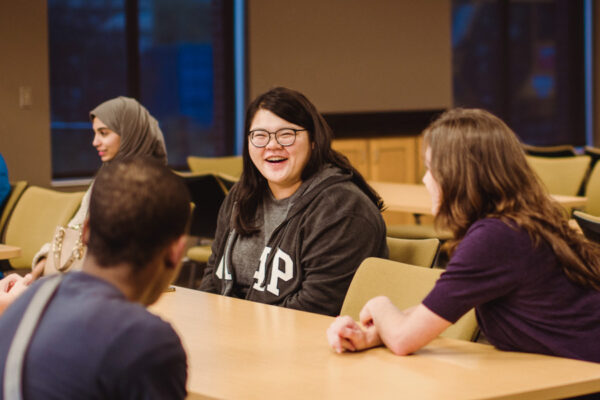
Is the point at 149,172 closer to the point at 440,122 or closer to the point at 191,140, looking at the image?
the point at 440,122

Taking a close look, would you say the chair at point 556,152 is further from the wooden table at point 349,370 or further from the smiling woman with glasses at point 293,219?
the wooden table at point 349,370

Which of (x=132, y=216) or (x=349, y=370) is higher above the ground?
(x=132, y=216)

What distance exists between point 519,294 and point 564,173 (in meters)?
4.15

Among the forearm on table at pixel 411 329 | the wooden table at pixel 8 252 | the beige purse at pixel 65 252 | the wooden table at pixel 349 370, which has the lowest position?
the wooden table at pixel 349 370

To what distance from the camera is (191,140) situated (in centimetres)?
785

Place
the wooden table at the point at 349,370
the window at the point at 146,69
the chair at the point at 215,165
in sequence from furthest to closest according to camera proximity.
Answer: the window at the point at 146,69
the chair at the point at 215,165
the wooden table at the point at 349,370

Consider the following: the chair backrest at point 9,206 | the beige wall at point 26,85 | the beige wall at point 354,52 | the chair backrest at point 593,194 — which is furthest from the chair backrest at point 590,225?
the beige wall at point 354,52

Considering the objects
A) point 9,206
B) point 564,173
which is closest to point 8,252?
point 9,206

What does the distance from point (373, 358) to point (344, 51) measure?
6.60 m

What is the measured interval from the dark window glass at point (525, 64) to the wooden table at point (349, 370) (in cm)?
794

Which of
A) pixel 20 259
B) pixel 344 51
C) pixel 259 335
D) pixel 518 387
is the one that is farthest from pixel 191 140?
pixel 518 387

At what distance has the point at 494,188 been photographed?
200 cm

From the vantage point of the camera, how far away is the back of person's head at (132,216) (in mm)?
1188

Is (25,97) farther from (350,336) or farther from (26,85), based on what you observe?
(350,336)
